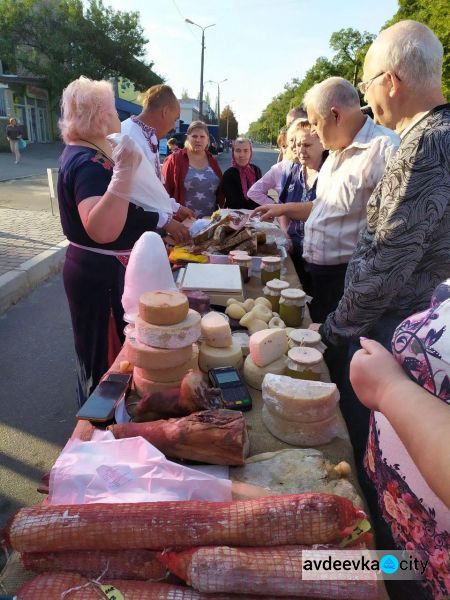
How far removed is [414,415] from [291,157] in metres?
3.76

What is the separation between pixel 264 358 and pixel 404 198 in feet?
2.53

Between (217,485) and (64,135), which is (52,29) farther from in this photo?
(217,485)

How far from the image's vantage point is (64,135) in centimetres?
213

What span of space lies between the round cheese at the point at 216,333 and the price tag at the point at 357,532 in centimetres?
84

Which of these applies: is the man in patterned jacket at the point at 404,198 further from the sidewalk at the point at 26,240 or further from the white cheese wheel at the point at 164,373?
the sidewalk at the point at 26,240

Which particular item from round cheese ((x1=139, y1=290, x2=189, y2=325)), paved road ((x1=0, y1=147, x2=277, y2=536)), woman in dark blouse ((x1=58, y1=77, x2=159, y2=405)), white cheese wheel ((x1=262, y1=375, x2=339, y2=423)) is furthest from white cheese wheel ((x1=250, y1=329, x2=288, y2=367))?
paved road ((x1=0, y1=147, x2=277, y2=536))

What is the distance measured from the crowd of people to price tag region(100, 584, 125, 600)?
2.05 feet

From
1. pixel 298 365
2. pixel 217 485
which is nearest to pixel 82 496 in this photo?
pixel 217 485

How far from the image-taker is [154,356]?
138 cm

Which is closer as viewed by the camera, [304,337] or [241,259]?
[304,337]

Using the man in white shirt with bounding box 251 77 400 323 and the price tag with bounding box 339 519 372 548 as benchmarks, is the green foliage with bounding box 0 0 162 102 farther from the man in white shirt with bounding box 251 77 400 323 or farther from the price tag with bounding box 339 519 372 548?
the price tag with bounding box 339 519 372 548

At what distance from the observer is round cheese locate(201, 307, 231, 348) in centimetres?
163

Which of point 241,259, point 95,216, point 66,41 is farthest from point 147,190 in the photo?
point 66,41

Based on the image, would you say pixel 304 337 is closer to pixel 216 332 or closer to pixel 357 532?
pixel 216 332
